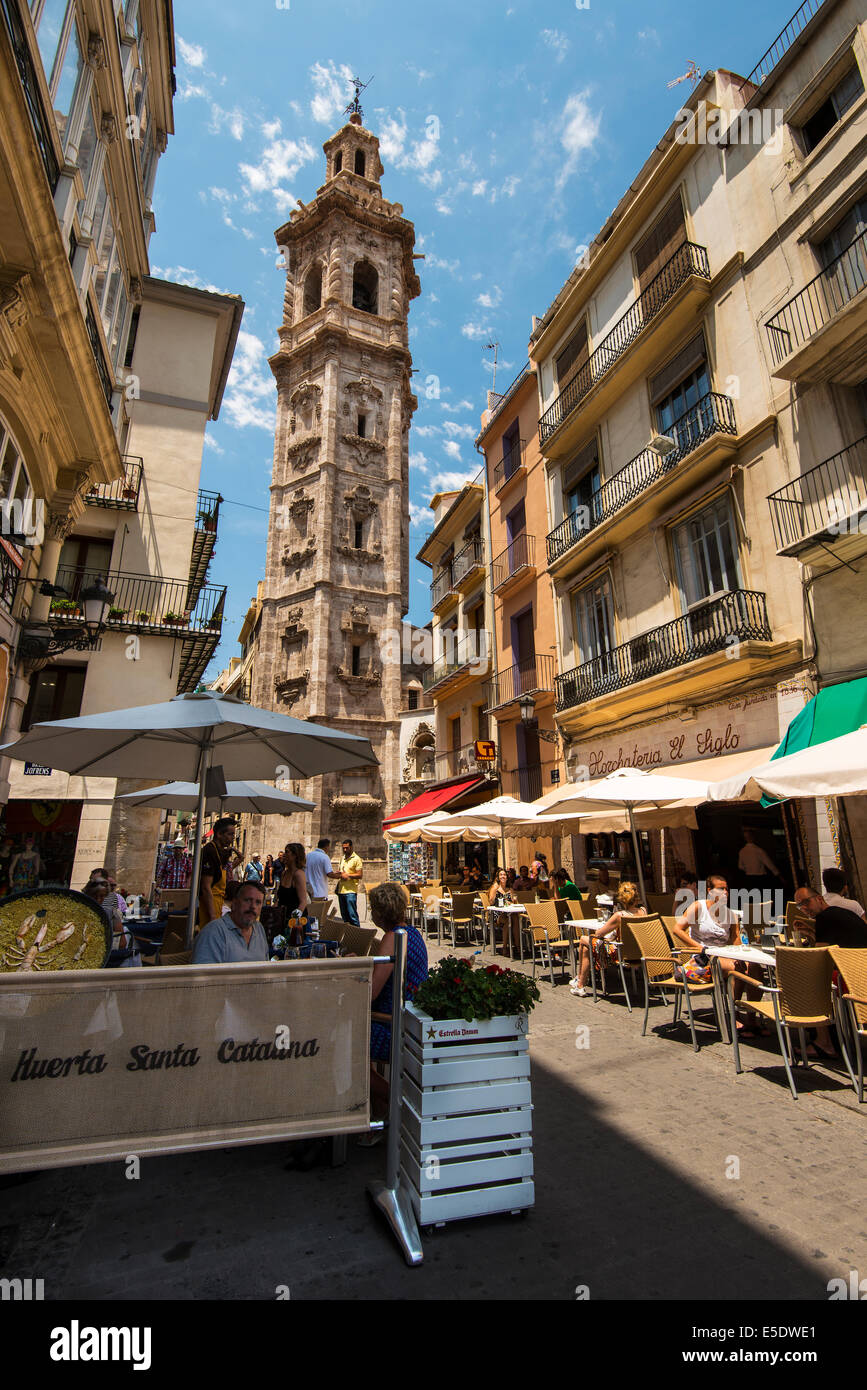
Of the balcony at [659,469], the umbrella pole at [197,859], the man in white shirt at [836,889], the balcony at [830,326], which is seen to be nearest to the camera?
the umbrella pole at [197,859]

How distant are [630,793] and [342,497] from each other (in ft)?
92.4

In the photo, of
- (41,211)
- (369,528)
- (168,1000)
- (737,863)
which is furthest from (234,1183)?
(369,528)

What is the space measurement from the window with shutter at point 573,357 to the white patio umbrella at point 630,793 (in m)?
11.8

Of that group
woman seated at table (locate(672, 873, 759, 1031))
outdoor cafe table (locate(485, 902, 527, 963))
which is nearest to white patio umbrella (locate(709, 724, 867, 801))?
woman seated at table (locate(672, 873, 759, 1031))

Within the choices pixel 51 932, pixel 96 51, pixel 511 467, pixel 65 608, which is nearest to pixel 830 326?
pixel 96 51

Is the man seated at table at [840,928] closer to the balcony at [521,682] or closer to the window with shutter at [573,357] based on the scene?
the balcony at [521,682]

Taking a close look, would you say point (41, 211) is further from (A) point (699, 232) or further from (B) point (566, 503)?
(B) point (566, 503)

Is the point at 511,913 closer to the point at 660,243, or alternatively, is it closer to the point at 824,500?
the point at 824,500

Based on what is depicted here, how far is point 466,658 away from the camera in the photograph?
21422 mm

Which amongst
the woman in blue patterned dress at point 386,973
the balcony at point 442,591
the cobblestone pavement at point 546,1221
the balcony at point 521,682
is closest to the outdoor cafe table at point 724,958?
the cobblestone pavement at point 546,1221

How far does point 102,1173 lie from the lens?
3.49m

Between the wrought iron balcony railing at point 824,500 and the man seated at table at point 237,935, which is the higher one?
the wrought iron balcony railing at point 824,500

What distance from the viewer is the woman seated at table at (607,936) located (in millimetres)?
7282

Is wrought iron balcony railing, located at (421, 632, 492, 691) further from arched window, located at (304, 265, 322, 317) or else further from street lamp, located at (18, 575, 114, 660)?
arched window, located at (304, 265, 322, 317)
